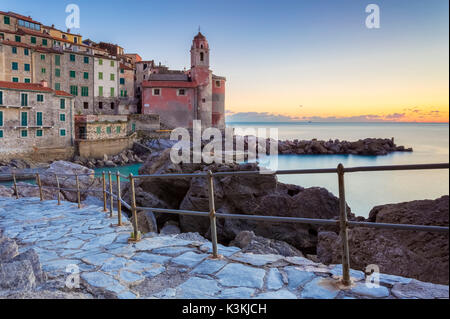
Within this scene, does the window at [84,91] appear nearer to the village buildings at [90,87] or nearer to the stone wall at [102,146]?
the village buildings at [90,87]

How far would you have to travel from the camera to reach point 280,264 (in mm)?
3531

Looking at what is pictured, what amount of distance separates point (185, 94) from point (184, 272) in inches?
1801

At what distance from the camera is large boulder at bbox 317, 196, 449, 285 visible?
13.0ft

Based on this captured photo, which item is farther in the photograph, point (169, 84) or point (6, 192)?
point (169, 84)

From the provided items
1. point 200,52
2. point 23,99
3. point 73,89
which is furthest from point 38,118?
point 200,52

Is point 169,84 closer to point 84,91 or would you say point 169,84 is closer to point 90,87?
point 90,87

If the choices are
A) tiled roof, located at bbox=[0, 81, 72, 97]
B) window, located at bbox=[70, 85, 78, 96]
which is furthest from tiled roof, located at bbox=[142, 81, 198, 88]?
tiled roof, located at bbox=[0, 81, 72, 97]

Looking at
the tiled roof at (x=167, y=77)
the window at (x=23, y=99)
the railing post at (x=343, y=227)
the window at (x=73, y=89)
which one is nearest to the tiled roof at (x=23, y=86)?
the window at (x=23, y=99)

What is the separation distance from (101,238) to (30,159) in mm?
31562

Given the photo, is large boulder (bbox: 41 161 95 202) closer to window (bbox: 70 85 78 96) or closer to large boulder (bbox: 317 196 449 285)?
large boulder (bbox: 317 196 449 285)

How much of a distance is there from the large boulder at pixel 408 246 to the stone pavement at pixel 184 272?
1.26 meters

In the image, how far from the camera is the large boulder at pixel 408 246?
3977mm

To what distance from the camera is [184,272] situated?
3.43 m

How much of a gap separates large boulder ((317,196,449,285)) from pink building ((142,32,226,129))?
144 feet
